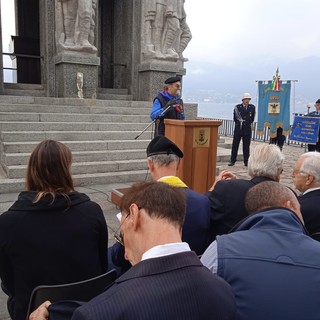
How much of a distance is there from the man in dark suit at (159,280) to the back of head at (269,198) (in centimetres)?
63

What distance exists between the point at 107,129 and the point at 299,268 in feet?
23.0

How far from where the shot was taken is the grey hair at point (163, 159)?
2600 millimetres

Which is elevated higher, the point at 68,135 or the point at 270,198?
the point at 270,198

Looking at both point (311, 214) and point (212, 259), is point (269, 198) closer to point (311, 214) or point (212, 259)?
point (212, 259)

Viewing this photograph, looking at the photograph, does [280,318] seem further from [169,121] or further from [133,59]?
[133,59]

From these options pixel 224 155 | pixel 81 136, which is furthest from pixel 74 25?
pixel 224 155

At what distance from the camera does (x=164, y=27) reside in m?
10.3

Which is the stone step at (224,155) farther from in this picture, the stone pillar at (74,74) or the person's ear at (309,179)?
the person's ear at (309,179)

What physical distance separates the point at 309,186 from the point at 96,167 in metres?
4.63

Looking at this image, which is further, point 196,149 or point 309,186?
point 196,149

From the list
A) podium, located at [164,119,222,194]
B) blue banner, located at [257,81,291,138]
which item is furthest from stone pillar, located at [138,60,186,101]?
podium, located at [164,119,222,194]

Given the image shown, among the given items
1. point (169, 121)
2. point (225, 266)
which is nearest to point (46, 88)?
point (169, 121)

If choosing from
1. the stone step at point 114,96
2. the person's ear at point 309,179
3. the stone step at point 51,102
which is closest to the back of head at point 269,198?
the person's ear at point 309,179

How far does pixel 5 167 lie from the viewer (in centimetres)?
624
